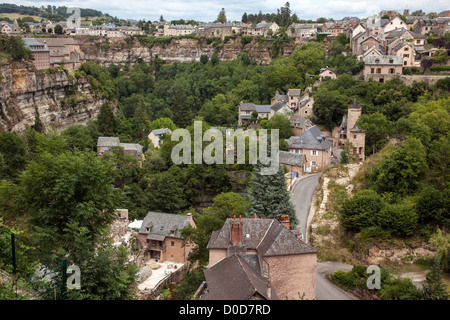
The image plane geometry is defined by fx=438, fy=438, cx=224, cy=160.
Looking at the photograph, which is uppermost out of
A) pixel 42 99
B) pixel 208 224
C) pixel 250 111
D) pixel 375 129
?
pixel 42 99

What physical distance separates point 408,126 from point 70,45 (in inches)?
2448

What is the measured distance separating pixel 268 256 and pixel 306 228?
36.7ft

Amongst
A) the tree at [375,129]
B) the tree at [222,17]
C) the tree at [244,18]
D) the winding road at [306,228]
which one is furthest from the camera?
the tree at [244,18]

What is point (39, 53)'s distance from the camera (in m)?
64.5

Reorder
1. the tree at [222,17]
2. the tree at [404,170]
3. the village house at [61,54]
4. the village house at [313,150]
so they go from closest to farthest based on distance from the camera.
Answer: the tree at [404,170], the village house at [313,150], the village house at [61,54], the tree at [222,17]

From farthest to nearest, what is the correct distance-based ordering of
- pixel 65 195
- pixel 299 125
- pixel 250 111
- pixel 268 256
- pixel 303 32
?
pixel 303 32 < pixel 250 111 < pixel 299 125 < pixel 268 256 < pixel 65 195

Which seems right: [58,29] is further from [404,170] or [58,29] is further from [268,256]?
[268,256]

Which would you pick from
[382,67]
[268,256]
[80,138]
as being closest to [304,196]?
[268,256]

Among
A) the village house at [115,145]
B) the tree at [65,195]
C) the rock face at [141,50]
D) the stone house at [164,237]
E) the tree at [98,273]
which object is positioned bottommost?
the stone house at [164,237]

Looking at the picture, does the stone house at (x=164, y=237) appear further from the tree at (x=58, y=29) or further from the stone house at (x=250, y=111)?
the tree at (x=58, y=29)

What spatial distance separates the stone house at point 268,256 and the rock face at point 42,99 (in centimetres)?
3912

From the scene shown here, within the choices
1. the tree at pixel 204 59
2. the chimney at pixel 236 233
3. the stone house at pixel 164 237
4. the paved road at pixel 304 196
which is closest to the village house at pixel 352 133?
the paved road at pixel 304 196

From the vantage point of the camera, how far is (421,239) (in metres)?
24.4

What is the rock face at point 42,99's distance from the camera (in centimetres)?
5528
